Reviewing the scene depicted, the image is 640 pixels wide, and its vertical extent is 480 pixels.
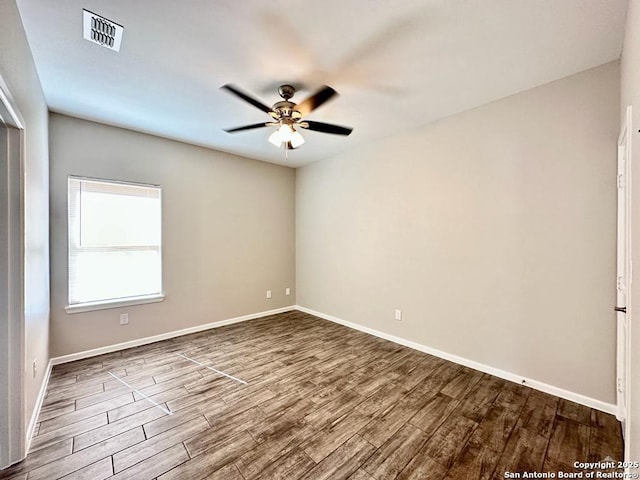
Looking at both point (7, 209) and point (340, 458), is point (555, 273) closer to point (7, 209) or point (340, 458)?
point (340, 458)

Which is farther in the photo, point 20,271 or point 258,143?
point 258,143

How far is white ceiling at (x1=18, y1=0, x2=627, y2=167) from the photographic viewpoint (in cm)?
164

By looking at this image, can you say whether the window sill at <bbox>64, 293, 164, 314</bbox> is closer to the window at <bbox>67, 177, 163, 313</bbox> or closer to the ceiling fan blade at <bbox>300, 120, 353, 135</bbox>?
the window at <bbox>67, 177, 163, 313</bbox>

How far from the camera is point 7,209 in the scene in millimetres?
1601

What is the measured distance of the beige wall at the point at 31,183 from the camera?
1.53 metres

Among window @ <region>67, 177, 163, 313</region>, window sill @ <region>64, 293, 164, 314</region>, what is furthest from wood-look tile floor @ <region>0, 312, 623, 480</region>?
window @ <region>67, 177, 163, 313</region>

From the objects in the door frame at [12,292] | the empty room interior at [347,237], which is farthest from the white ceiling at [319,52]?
the door frame at [12,292]

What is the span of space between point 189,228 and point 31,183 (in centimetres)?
196

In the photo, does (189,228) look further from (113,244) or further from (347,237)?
(347,237)

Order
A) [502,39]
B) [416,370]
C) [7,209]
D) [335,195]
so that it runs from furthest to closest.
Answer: [335,195] → [416,370] → [502,39] → [7,209]

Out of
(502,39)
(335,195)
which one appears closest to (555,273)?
(502,39)

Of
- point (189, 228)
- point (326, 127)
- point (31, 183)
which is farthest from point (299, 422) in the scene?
point (189, 228)

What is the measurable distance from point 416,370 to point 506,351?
878 millimetres

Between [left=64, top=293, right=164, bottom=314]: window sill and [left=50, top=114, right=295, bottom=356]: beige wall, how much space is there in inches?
2.5
